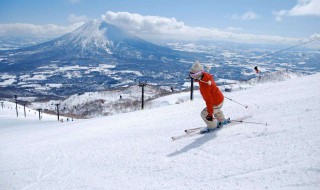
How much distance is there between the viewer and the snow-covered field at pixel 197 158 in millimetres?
5067

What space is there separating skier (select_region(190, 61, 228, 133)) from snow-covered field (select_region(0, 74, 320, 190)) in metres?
0.41

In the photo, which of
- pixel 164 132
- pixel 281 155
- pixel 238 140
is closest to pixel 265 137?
pixel 238 140

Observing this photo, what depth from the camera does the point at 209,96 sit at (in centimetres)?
766

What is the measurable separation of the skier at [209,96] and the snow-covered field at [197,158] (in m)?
0.41

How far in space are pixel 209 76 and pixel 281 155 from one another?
9.84 ft

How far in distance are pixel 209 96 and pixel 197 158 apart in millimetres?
1945

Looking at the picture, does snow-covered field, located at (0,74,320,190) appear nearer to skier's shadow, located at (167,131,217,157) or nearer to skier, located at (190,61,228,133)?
skier's shadow, located at (167,131,217,157)

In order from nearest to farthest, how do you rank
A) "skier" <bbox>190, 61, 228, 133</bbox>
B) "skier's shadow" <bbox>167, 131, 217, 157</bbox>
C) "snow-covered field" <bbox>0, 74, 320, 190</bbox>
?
"snow-covered field" <bbox>0, 74, 320, 190</bbox> < "skier's shadow" <bbox>167, 131, 217, 157</bbox> < "skier" <bbox>190, 61, 228, 133</bbox>

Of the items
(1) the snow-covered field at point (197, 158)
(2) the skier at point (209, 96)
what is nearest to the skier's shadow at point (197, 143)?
(1) the snow-covered field at point (197, 158)

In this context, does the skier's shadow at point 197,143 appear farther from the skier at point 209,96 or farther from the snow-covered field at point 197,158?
the skier at point 209,96

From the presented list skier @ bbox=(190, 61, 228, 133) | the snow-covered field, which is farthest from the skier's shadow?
skier @ bbox=(190, 61, 228, 133)

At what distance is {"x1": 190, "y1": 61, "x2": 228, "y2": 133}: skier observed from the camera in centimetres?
765

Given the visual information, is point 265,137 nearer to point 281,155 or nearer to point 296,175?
point 281,155

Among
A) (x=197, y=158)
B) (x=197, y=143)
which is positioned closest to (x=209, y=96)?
(x=197, y=143)
